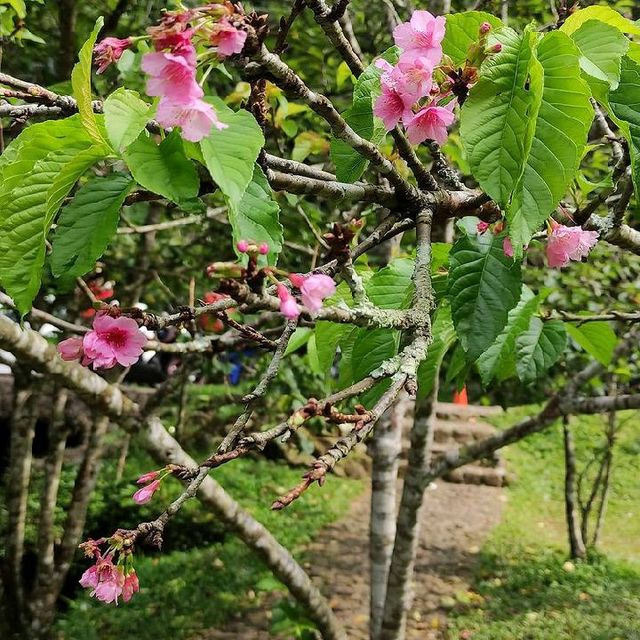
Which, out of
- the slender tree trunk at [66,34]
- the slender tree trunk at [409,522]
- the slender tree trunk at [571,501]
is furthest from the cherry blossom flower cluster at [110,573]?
the slender tree trunk at [571,501]

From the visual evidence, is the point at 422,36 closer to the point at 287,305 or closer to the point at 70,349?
the point at 287,305

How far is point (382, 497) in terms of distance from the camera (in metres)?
3.01

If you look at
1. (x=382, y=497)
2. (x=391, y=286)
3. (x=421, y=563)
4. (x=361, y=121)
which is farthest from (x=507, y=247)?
(x=421, y=563)

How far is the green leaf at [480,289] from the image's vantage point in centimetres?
109

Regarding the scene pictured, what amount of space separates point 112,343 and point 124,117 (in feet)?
1.00

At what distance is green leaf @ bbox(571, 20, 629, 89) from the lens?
0.84 meters

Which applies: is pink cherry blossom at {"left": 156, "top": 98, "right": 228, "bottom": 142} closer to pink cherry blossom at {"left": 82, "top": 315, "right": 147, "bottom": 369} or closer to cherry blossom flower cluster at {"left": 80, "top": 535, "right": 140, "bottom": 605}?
pink cherry blossom at {"left": 82, "top": 315, "right": 147, "bottom": 369}

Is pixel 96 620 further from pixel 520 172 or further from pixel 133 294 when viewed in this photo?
pixel 520 172

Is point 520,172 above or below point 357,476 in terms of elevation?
above

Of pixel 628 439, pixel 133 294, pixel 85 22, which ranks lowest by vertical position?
pixel 628 439

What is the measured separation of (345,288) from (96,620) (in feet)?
12.8

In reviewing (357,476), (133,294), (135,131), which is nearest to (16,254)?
(135,131)

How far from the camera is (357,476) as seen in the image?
316 inches

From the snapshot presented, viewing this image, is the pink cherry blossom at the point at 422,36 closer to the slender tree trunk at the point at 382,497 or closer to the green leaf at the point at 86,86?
the green leaf at the point at 86,86
